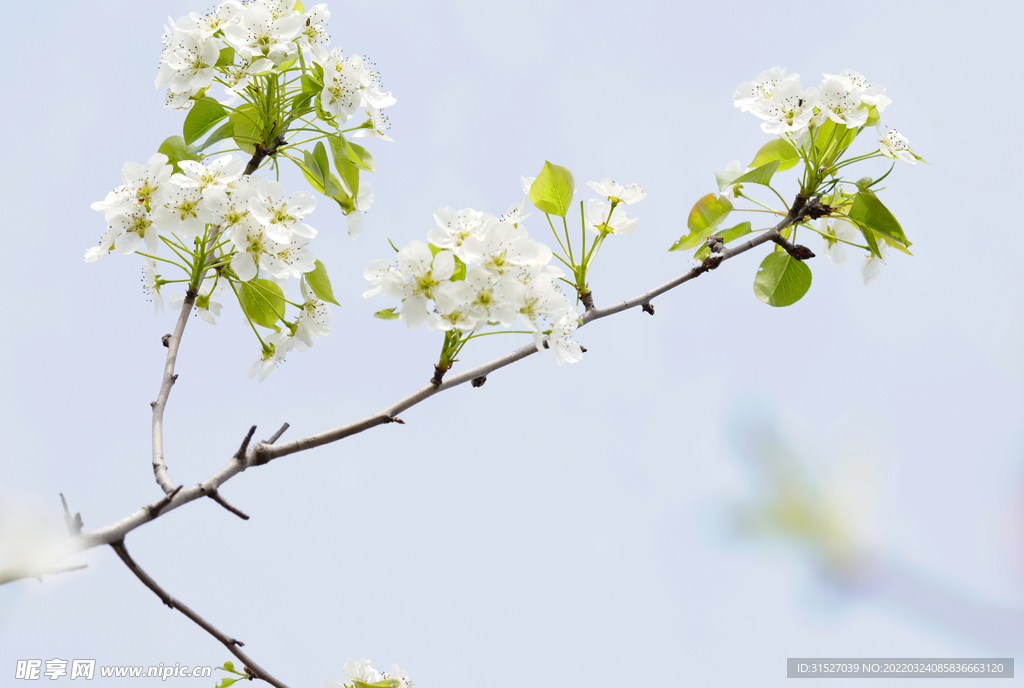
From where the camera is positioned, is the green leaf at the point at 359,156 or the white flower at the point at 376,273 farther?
the green leaf at the point at 359,156

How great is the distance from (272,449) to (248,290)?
1.64 ft

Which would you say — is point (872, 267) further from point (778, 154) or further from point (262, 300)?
point (262, 300)

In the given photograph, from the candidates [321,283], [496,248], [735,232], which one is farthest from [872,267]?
[321,283]

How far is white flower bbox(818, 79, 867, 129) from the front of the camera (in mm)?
1685

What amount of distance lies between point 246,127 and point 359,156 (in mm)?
241

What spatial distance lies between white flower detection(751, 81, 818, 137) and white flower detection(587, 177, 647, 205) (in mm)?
360

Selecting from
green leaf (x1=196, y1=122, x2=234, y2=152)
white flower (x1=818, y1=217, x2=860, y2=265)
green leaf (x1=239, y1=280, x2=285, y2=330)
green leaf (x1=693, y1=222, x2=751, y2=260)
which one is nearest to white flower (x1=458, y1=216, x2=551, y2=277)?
green leaf (x1=239, y1=280, x2=285, y2=330)

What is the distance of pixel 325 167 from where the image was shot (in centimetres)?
160

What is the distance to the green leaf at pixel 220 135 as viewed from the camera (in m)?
1.59

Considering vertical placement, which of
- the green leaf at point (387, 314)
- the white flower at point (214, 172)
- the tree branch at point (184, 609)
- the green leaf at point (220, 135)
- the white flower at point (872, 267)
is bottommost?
the tree branch at point (184, 609)

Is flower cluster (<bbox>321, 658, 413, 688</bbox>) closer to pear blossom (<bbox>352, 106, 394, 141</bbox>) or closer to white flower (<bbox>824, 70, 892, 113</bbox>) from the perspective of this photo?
pear blossom (<bbox>352, 106, 394, 141</bbox>)

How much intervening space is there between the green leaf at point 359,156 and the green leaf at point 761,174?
33.1 inches

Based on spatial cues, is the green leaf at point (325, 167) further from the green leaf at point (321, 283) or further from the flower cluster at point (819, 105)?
the flower cluster at point (819, 105)

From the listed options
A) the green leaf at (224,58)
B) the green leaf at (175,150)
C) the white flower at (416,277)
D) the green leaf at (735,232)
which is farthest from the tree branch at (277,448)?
the green leaf at (224,58)
